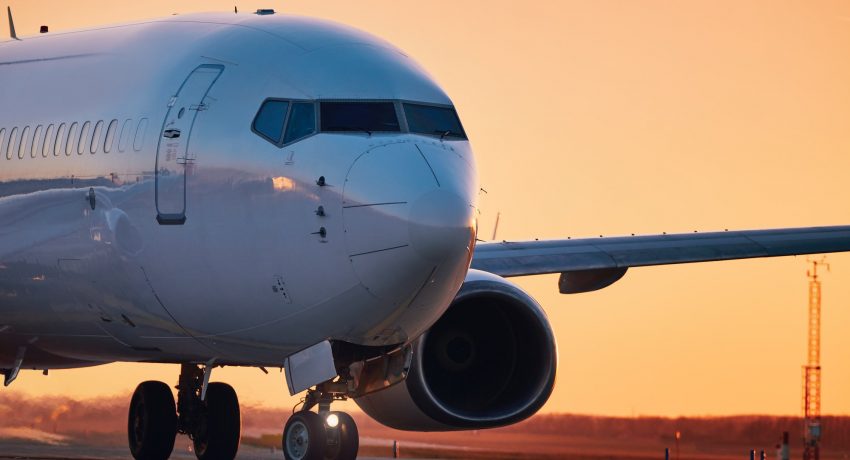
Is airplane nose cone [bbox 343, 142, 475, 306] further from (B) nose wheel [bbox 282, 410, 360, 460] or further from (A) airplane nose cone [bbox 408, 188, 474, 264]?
(B) nose wheel [bbox 282, 410, 360, 460]

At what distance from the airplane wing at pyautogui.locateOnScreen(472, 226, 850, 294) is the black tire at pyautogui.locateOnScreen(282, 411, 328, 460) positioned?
5.62 metres

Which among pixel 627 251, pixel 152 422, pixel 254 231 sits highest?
pixel 627 251

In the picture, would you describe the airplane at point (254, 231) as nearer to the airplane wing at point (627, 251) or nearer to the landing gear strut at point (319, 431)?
the landing gear strut at point (319, 431)

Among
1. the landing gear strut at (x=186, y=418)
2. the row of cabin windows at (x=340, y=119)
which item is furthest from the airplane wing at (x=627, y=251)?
the row of cabin windows at (x=340, y=119)

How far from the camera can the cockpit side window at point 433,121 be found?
18828 mm

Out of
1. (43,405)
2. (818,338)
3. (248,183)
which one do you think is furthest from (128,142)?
(818,338)

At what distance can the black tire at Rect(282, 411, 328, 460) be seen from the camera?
1955 cm

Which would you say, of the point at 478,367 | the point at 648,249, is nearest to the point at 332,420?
the point at 478,367

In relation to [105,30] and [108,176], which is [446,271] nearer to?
[108,176]

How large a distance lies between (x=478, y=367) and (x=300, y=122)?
4501 mm

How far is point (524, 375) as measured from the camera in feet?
73.1

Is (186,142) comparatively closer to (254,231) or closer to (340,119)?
(254,231)

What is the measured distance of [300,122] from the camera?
18.8 meters

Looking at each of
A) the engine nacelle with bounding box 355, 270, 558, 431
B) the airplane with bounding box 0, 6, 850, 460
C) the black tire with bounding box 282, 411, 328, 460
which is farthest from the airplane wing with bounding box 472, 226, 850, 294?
the black tire with bounding box 282, 411, 328, 460
